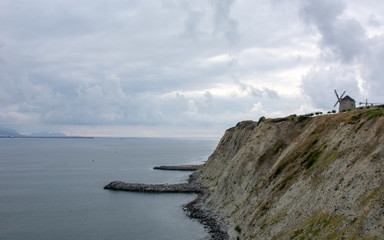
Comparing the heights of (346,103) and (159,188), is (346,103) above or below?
above

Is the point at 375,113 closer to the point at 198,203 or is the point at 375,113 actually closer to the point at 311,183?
the point at 311,183

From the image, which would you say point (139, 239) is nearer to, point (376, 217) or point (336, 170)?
point (336, 170)

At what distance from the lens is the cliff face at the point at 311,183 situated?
2836 cm

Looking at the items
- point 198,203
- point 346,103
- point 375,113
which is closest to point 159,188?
point 198,203

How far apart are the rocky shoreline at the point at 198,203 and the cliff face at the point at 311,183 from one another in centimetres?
184

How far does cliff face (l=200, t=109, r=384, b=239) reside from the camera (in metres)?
28.4

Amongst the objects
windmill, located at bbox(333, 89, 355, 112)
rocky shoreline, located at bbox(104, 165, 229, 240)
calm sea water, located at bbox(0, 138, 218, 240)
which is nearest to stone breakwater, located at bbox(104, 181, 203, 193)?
rocky shoreline, located at bbox(104, 165, 229, 240)

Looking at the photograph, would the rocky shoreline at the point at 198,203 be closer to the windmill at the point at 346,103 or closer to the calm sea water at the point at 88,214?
the calm sea water at the point at 88,214

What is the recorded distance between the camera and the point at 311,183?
120 ft

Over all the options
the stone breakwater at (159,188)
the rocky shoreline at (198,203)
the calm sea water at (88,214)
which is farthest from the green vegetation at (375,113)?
the stone breakwater at (159,188)

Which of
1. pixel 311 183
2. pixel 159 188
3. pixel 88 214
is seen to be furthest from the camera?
pixel 159 188

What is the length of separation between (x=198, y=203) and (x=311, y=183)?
30.2m

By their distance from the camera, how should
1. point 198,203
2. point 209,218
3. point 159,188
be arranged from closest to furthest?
point 209,218 < point 198,203 < point 159,188

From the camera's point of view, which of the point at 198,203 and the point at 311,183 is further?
the point at 198,203
